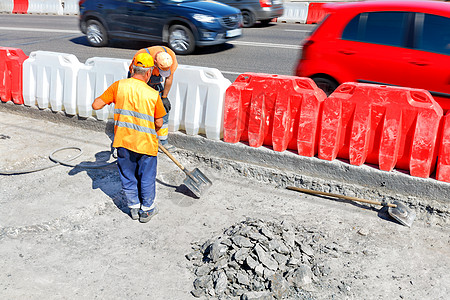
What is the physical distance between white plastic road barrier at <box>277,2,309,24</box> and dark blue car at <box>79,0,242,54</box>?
6.25 meters

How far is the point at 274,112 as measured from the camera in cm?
588

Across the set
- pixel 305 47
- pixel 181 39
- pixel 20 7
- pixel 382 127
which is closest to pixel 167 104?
pixel 305 47

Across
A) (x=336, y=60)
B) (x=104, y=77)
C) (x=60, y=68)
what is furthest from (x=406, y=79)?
(x=60, y=68)

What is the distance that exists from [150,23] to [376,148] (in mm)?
8272

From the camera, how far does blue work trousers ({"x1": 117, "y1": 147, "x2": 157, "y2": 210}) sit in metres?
4.96

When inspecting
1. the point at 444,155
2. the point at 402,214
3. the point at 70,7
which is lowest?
the point at 402,214

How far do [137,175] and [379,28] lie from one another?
384 centimetres

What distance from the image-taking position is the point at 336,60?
6688 millimetres

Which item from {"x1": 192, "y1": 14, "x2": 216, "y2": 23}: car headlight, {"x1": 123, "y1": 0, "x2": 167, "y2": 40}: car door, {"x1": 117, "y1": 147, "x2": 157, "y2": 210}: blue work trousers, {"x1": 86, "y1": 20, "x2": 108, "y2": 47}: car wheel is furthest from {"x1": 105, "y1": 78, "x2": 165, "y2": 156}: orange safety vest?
{"x1": 86, "y1": 20, "x2": 108, "y2": 47}: car wheel

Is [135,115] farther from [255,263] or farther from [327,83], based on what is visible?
[327,83]

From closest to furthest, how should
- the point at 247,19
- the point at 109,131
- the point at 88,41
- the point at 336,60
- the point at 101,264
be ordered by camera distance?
the point at 101,264
the point at 336,60
the point at 109,131
the point at 88,41
the point at 247,19

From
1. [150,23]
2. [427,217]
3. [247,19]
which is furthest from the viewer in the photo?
[247,19]

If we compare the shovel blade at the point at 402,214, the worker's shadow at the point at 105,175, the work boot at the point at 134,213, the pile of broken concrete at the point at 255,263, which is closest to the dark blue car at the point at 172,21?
the worker's shadow at the point at 105,175

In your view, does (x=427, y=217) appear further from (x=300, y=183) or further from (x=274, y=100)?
(x=274, y=100)
